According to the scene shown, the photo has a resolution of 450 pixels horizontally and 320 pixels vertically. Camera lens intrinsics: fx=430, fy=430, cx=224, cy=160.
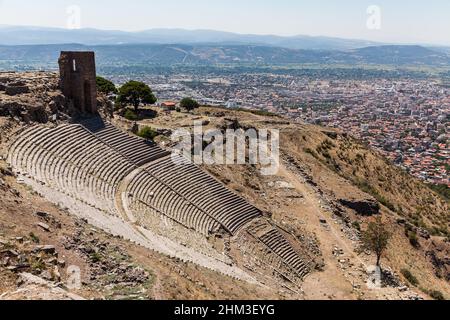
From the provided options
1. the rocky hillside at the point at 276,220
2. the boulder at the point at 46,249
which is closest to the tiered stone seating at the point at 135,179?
the rocky hillside at the point at 276,220

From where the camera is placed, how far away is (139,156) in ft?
99.2

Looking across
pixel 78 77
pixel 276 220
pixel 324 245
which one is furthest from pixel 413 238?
pixel 78 77

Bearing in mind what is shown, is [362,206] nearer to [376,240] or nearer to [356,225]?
[356,225]

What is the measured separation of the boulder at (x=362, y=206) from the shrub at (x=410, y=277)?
23.3 ft

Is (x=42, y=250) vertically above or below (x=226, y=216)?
above

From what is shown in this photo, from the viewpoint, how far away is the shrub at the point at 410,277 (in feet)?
88.9

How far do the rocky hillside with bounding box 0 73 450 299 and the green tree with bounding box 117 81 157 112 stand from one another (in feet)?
9.21

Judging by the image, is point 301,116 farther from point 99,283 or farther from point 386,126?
point 99,283

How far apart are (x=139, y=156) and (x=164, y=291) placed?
18043 millimetres

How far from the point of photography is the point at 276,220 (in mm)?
29938

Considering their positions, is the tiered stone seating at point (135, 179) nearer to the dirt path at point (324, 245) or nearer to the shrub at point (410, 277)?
the dirt path at point (324, 245)

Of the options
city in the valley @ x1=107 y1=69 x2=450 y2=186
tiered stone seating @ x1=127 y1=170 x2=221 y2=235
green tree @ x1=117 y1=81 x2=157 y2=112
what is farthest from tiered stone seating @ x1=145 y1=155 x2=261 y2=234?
city in the valley @ x1=107 y1=69 x2=450 y2=186
